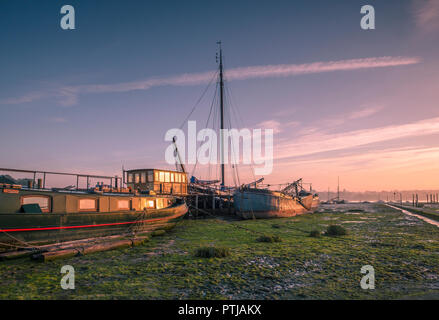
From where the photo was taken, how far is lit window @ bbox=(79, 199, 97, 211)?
17094 millimetres

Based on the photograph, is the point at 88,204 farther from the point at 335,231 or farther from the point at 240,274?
the point at 335,231

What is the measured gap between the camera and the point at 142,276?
9891 millimetres

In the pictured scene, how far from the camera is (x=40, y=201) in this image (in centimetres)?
1516

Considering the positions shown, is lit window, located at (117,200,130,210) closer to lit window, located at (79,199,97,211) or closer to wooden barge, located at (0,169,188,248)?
wooden barge, located at (0,169,188,248)

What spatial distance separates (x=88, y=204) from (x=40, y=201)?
2931 mm

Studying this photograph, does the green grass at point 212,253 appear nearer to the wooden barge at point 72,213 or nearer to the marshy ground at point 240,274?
the marshy ground at point 240,274

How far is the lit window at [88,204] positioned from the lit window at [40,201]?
1987 mm

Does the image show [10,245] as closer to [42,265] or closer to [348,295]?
[42,265]

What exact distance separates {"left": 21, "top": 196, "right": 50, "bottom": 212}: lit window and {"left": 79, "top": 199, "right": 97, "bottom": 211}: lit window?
1987 millimetres

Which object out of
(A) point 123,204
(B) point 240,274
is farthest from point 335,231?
(A) point 123,204

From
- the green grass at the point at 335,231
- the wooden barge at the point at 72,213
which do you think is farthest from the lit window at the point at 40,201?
the green grass at the point at 335,231
